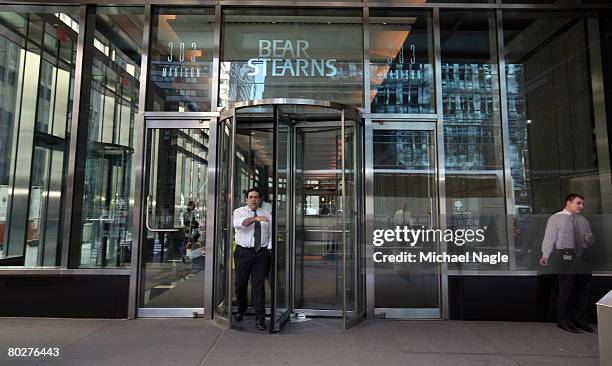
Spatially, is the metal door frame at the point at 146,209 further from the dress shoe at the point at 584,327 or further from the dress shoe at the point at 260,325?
the dress shoe at the point at 584,327

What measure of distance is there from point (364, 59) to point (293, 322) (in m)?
3.74

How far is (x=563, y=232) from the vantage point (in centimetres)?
514

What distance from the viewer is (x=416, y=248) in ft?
18.6

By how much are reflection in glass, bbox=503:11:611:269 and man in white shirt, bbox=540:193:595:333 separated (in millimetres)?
564

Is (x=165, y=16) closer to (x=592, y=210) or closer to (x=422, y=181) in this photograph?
(x=422, y=181)

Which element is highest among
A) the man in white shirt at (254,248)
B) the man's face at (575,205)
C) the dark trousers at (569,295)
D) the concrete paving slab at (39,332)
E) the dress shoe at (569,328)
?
the man's face at (575,205)

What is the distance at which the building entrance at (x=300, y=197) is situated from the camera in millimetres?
5211

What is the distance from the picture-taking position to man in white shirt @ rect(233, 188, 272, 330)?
499 cm

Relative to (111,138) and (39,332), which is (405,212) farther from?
(39,332)

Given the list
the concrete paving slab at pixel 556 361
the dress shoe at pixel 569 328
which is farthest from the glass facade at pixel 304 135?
the concrete paving slab at pixel 556 361

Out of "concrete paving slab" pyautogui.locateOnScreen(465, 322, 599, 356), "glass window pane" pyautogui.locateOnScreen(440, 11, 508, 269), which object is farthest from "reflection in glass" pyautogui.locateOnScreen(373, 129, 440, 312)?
"concrete paving slab" pyautogui.locateOnScreen(465, 322, 599, 356)

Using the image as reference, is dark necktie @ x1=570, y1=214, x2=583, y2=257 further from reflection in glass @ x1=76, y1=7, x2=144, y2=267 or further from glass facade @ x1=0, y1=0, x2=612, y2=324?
reflection in glass @ x1=76, y1=7, x2=144, y2=267

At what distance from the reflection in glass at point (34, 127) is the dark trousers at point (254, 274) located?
2.54 meters

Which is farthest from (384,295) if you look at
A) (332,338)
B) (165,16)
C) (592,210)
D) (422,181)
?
(165,16)
